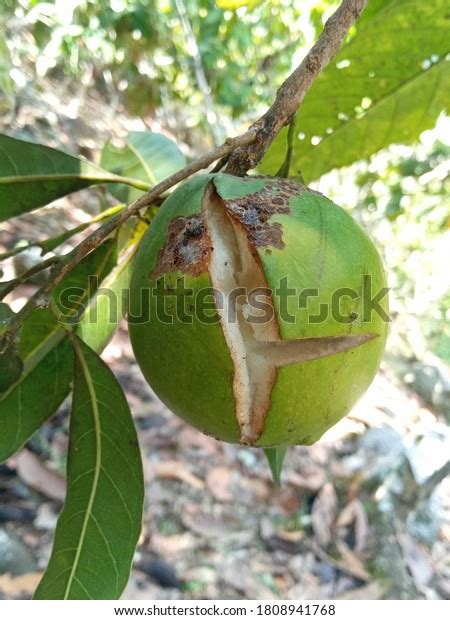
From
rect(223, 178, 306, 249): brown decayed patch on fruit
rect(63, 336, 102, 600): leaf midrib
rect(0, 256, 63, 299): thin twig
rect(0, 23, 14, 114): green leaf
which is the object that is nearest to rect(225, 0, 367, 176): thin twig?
rect(223, 178, 306, 249): brown decayed patch on fruit

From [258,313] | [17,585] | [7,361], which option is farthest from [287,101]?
[17,585]

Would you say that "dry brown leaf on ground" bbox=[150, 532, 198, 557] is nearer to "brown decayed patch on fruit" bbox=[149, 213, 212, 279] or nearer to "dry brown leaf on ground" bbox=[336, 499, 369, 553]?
"dry brown leaf on ground" bbox=[336, 499, 369, 553]

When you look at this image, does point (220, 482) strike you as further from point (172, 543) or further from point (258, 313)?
point (258, 313)

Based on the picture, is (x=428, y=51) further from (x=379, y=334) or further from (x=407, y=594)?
(x=407, y=594)

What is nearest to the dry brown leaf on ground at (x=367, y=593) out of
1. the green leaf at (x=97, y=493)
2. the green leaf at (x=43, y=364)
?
the green leaf at (x=97, y=493)
